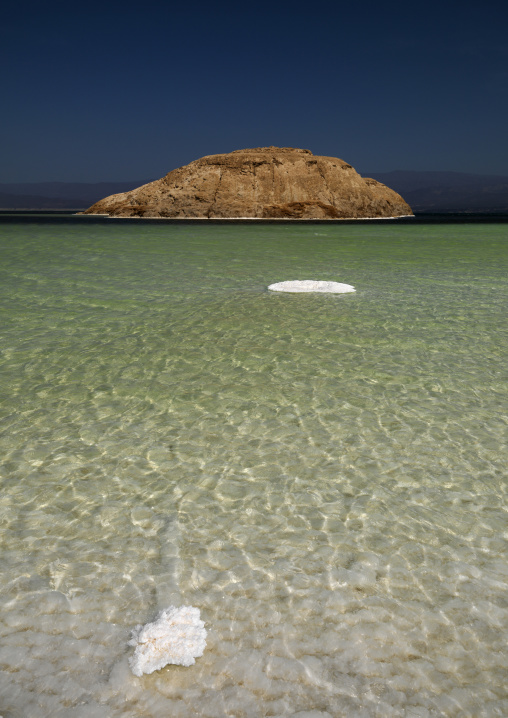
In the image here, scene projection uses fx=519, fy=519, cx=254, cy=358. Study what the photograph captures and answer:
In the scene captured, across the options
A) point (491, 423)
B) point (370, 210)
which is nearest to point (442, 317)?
point (491, 423)

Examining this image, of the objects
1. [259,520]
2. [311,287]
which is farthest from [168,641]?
[311,287]

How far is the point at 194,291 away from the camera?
45.8 feet

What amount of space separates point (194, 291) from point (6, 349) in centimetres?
631

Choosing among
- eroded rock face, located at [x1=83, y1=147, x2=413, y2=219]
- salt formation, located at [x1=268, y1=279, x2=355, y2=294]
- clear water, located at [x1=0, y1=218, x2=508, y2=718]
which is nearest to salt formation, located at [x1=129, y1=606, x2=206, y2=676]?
clear water, located at [x1=0, y1=218, x2=508, y2=718]

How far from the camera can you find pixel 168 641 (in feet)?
9.32

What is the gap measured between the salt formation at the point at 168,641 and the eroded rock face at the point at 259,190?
9288 cm

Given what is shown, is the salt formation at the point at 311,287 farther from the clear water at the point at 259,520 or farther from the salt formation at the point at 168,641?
the salt formation at the point at 168,641

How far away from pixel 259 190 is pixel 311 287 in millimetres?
90983

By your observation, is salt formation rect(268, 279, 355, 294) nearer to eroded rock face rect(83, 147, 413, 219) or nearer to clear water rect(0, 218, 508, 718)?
clear water rect(0, 218, 508, 718)

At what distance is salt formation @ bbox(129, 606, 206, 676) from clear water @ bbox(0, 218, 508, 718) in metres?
0.05

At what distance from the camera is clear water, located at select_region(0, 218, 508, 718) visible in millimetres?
2672

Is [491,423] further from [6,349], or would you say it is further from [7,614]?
[6,349]

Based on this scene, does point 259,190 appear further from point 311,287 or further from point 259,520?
point 259,520

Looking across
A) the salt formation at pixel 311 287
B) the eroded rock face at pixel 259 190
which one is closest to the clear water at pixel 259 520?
the salt formation at pixel 311 287
